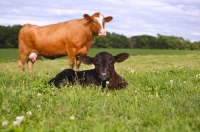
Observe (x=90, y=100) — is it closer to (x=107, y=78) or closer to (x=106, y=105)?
(x=106, y=105)

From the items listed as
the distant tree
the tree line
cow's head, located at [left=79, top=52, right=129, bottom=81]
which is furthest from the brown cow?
the tree line

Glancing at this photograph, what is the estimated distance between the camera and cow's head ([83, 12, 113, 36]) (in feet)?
43.2

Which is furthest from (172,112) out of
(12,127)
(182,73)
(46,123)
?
(182,73)

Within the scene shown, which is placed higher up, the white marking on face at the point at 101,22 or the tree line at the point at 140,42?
the white marking on face at the point at 101,22

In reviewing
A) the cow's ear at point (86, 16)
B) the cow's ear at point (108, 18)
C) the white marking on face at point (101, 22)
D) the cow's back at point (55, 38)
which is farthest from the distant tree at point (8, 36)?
the white marking on face at point (101, 22)

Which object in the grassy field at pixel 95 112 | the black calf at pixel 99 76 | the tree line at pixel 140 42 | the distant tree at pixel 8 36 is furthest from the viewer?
the tree line at pixel 140 42

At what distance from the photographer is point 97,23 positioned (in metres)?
13.2

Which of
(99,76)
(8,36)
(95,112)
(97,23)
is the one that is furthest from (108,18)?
(8,36)

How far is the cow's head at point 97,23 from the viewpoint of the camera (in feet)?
43.2

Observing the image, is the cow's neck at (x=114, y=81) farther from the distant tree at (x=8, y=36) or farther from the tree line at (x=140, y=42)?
the tree line at (x=140, y=42)

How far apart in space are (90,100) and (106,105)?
0.55m

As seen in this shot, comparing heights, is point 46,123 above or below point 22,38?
below

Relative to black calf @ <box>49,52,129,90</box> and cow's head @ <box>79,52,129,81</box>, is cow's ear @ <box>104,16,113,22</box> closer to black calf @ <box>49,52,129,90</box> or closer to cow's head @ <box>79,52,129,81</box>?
black calf @ <box>49,52,129,90</box>

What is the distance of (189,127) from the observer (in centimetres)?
390
